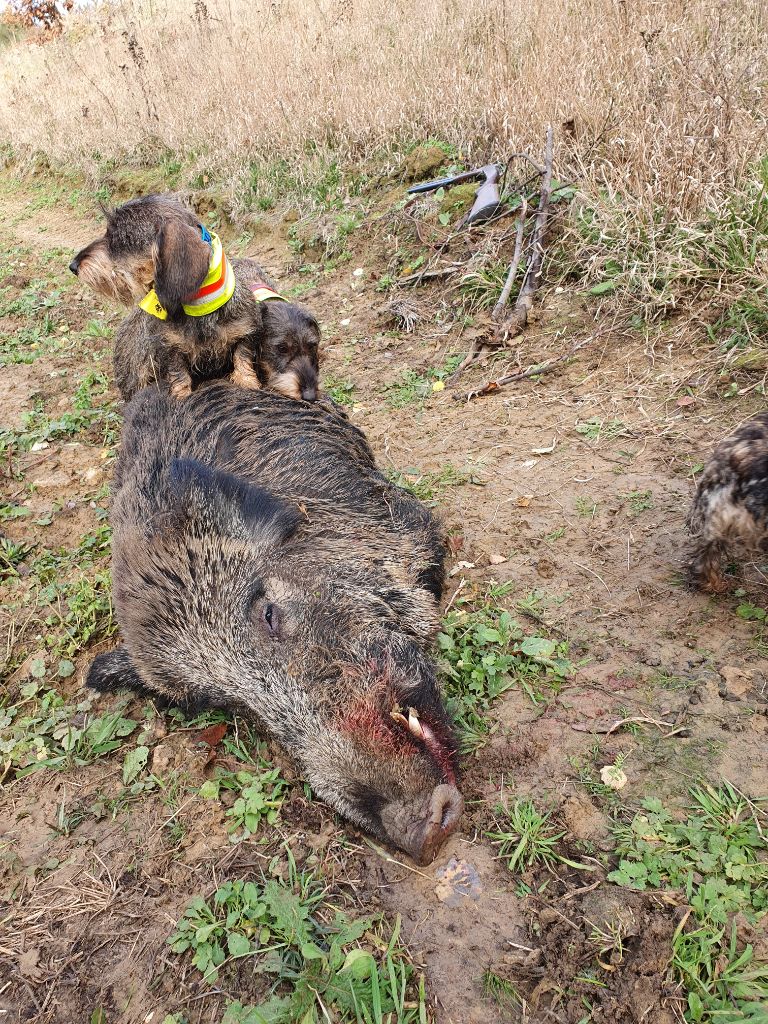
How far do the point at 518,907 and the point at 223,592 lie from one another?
1504 millimetres

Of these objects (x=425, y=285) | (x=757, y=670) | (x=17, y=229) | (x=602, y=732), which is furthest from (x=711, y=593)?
(x=17, y=229)

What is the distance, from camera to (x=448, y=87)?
7.25 m

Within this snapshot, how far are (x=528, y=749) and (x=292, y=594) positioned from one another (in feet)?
3.39

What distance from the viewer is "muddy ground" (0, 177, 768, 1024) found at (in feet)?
6.10

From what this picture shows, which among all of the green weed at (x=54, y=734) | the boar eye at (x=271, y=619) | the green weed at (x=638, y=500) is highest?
the boar eye at (x=271, y=619)

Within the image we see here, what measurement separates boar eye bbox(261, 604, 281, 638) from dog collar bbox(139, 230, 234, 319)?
193cm

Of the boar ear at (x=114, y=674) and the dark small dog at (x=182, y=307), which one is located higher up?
the dark small dog at (x=182, y=307)

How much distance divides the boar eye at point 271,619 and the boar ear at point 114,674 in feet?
2.32

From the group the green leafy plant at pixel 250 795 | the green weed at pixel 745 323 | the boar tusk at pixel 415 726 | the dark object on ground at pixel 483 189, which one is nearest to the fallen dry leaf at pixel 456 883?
the boar tusk at pixel 415 726

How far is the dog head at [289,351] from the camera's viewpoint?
4.08 m

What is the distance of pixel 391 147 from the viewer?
7.53m

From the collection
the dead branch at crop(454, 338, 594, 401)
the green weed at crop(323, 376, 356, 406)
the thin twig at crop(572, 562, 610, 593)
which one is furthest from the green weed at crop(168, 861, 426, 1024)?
the green weed at crop(323, 376, 356, 406)

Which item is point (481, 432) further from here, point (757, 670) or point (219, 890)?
point (219, 890)

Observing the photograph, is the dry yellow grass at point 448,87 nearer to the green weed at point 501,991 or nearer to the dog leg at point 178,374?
the dog leg at point 178,374
